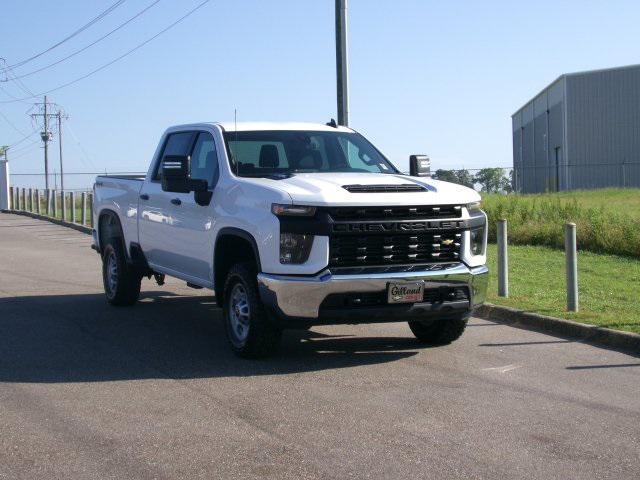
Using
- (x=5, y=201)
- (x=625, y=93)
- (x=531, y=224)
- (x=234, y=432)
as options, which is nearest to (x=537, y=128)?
(x=625, y=93)

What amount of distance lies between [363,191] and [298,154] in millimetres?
1700

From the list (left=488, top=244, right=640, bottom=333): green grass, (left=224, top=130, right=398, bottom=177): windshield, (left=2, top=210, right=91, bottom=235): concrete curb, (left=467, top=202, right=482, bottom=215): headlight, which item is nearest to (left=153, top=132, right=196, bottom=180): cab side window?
(left=224, top=130, right=398, bottom=177): windshield

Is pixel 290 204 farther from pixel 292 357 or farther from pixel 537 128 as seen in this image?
pixel 537 128

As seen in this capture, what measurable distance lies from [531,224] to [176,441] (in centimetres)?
1598

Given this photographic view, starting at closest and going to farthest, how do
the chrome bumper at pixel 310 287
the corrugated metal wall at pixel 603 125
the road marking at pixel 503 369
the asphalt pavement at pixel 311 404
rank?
the asphalt pavement at pixel 311 404 < the chrome bumper at pixel 310 287 < the road marking at pixel 503 369 < the corrugated metal wall at pixel 603 125

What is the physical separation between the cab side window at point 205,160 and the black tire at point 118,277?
216 cm

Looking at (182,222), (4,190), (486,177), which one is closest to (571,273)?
(182,222)

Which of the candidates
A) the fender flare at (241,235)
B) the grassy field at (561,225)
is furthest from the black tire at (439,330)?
the grassy field at (561,225)

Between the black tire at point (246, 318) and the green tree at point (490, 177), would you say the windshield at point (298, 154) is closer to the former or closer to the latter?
the black tire at point (246, 318)

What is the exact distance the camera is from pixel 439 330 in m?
9.10

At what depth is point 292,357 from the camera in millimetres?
8586

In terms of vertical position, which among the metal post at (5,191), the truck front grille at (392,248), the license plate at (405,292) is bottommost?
the license plate at (405,292)

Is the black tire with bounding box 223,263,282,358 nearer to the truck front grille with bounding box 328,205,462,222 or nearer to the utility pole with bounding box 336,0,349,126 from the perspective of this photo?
the truck front grille with bounding box 328,205,462,222

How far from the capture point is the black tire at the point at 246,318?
816cm
